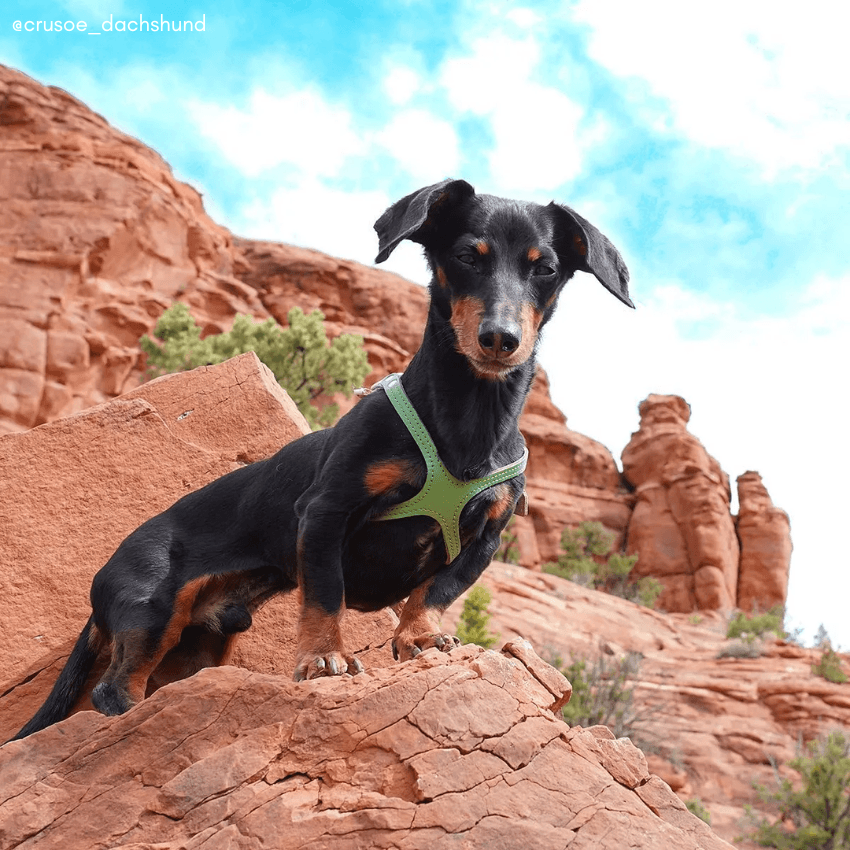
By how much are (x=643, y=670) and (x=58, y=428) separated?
15.4 metres

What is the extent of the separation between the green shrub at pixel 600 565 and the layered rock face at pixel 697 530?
1.63 m


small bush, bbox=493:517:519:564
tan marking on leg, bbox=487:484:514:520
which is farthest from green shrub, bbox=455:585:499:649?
small bush, bbox=493:517:519:564

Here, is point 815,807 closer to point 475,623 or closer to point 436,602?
point 475,623

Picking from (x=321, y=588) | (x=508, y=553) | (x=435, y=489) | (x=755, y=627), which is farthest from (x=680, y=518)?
(x=321, y=588)

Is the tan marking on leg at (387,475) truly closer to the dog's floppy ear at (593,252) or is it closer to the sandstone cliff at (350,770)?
the sandstone cliff at (350,770)

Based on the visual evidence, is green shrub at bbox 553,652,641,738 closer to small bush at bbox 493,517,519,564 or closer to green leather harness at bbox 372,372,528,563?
green leather harness at bbox 372,372,528,563

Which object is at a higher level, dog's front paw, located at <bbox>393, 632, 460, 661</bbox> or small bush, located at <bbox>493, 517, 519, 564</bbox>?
small bush, located at <bbox>493, 517, 519, 564</bbox>

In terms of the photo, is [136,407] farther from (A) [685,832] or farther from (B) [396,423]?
(A) [685,832]

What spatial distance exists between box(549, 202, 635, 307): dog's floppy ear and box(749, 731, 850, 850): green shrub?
1139 cm

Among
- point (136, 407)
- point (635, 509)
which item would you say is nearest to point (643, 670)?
point (136, 407)

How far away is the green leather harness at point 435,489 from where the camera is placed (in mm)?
2844

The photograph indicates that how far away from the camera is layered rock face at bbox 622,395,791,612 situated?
36.8m

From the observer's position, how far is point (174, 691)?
2.69 metres

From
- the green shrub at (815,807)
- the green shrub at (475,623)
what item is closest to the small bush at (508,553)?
the green shrub at (475,623)
